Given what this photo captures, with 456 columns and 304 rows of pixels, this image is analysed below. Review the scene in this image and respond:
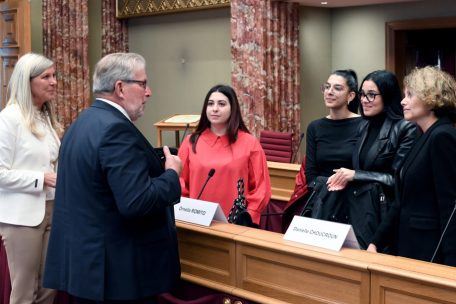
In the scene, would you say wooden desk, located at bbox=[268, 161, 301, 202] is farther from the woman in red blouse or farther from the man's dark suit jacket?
the man's dark suit jacket

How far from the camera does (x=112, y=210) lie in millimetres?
1923

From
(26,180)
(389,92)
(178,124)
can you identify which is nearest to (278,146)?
(178,124)

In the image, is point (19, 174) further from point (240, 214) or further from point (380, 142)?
point (380, 142)

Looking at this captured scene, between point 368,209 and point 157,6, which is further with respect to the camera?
point 157,6

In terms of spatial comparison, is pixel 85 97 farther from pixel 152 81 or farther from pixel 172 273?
pixel 172 273

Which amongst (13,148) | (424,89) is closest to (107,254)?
(13,148)

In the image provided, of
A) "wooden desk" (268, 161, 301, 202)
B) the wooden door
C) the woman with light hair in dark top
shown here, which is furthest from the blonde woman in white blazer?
the wooden door

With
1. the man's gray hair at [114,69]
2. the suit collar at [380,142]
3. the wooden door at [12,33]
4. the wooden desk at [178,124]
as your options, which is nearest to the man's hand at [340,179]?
the suit collar at [380,142]

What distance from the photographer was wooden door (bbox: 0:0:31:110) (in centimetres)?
720

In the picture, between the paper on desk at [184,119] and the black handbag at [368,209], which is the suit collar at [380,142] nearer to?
the black handbag at [368,209]

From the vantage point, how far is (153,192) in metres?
1.87

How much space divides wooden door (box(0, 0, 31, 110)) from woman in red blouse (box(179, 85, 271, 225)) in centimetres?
480

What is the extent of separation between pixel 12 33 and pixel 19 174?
5.49 m

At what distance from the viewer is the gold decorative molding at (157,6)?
27.4ft
